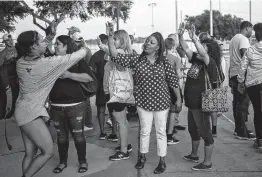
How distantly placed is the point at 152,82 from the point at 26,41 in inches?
63.4

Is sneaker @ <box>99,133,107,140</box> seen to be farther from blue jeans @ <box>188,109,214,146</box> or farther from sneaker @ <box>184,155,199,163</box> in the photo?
blue jeans @ <box>188,109,214,146</box>

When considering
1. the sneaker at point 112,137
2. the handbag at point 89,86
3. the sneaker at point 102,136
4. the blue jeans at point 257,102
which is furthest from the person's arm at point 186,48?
the sneaker at point 102,136

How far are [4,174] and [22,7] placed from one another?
25124 mm

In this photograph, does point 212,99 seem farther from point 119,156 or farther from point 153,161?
point 119,156

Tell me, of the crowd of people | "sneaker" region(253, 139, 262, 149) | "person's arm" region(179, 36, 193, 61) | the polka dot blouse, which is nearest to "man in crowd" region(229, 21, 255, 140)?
"sneaker" region(253, 139, 262, 149)

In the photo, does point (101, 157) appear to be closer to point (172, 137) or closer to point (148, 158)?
point (148, 158)

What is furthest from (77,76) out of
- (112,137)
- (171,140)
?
(171,140)

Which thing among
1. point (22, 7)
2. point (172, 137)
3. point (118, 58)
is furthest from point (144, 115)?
point (22, 7)

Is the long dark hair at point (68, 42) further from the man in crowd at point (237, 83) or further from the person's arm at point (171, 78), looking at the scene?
the man in crowd at point (237, 83)

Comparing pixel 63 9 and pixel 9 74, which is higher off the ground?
pixel 63 9

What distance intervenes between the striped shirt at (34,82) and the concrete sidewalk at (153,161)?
131 cm

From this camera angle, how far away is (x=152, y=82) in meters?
4.23

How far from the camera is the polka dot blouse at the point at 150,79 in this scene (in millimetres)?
4227

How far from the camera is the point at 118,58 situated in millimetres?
4223
